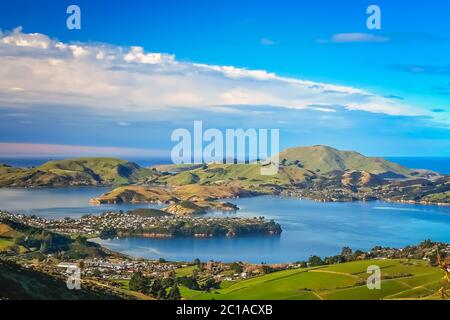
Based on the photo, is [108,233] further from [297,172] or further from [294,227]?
[297,172]

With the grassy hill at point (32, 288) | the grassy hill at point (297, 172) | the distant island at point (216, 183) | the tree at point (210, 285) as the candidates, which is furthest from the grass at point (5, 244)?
the grassy hill at point (297, 172)

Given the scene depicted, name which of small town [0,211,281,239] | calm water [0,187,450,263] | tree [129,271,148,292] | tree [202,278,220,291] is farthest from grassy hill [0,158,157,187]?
tree [129,271,148,292]

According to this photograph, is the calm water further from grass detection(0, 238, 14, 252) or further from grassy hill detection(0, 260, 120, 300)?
grassy hill detection(0, 260, 120, 300)

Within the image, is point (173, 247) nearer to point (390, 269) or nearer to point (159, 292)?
point (390, 269)

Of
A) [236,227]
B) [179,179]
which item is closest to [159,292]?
[236,227]

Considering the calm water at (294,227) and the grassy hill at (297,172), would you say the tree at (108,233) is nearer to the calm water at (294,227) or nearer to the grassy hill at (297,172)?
the calm water at (294,227)

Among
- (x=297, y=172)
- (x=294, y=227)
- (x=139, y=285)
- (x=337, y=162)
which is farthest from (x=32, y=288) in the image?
(x=337, y=162)
